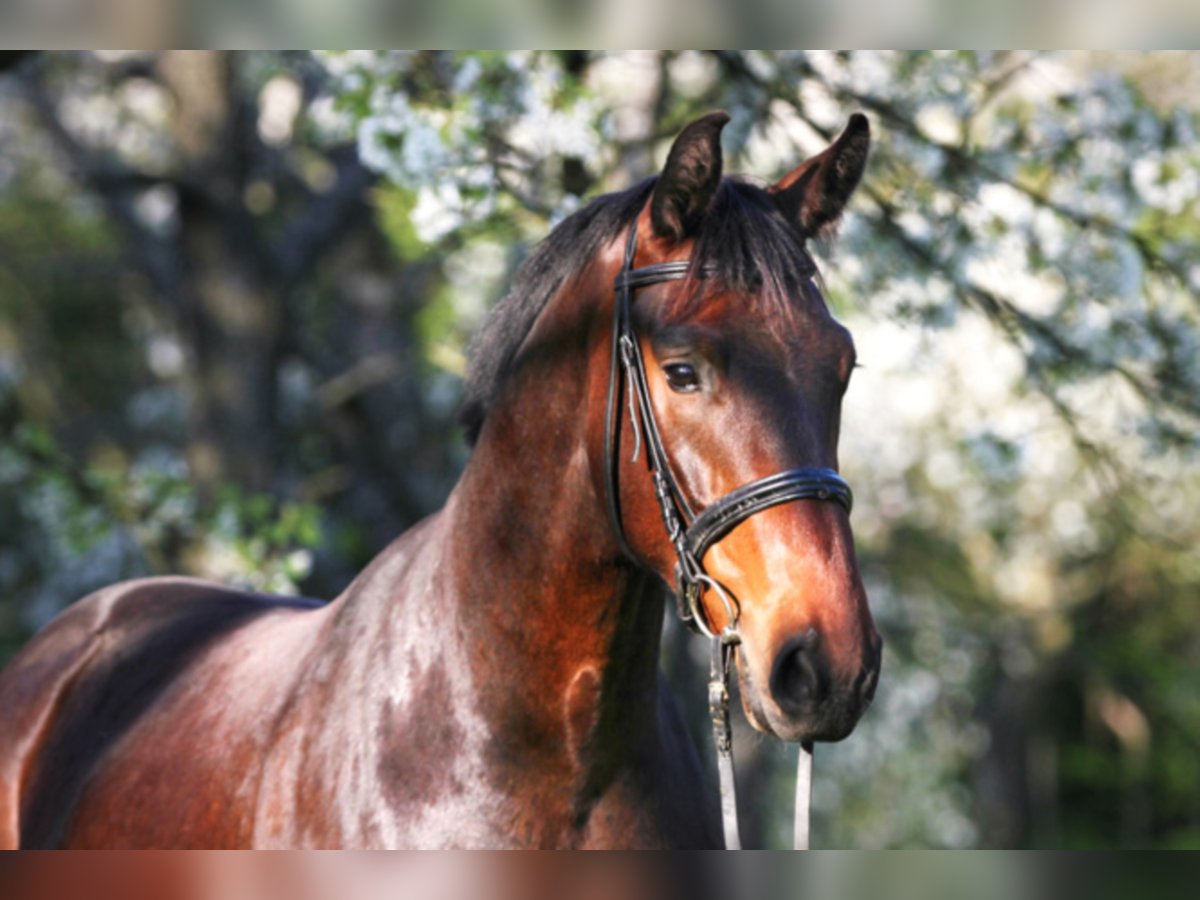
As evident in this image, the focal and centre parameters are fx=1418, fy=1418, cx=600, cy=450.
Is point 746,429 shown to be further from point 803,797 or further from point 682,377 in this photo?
point 803,797

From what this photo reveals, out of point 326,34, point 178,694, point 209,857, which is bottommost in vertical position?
point 209,857

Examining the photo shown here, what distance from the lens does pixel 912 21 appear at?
3463mm

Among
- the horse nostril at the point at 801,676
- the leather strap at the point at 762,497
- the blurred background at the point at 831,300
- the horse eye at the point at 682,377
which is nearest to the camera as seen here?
the horse nostril at the point at 801,676

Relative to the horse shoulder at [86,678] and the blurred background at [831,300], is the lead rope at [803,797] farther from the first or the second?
the horse shoulder at [86,678]

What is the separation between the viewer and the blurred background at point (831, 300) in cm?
559

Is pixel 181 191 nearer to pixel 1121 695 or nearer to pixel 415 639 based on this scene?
pixel 415 639

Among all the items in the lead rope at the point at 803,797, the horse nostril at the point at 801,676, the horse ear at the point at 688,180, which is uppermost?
the horse ear at the point at 688,180

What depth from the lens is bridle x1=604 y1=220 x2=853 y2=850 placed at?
91.2 inches

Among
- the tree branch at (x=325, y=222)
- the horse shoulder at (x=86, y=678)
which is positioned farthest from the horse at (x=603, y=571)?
the tree branch at (x=325, y=222)

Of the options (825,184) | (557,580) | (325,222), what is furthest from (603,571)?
(325,222)

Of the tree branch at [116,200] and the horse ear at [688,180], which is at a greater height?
the tree branch at [116,200]

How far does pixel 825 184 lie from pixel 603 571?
877mm

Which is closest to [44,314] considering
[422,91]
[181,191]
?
[181,191]

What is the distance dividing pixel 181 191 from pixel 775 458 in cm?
872
